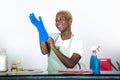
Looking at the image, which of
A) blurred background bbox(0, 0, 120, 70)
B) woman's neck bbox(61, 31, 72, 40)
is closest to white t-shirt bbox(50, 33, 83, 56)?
woman's neck bbox(61, 31, 72, 40)

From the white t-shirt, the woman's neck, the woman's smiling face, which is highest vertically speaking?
the woman's smiling face

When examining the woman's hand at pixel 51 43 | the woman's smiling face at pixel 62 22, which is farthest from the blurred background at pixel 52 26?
the woman's hand at pixel 51 43

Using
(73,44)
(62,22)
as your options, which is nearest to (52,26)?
(62,22)

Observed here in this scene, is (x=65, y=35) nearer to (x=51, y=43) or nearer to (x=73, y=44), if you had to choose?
A: (x=73, y=44)

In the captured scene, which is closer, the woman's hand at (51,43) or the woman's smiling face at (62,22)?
the woman's hand at (51,43)

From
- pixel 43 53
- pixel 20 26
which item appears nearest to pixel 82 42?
pixel 43 53

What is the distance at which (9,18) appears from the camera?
2043mm

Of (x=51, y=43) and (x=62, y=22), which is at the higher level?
(x=62, y=22)

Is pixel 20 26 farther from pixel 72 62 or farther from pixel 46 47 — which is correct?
pixel 72 62

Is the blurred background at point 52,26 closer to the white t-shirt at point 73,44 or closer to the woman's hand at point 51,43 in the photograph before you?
the white t-shirt at point 73,44

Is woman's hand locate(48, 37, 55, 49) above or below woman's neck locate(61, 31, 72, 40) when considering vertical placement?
below

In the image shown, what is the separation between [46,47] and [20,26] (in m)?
0.41

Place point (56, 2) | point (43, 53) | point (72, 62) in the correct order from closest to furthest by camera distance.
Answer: point (72, 62) → point (43, 53) → point (56, 2)

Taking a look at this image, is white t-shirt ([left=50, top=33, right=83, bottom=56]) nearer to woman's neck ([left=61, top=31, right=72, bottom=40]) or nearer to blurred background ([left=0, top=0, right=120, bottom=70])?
woman's neck ([left=61, top=31, right=72, bottom=40])
